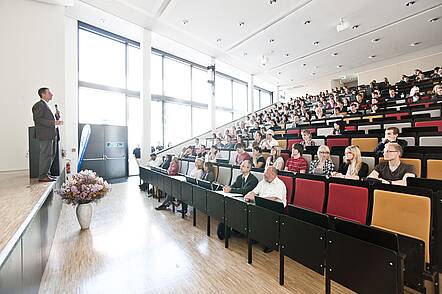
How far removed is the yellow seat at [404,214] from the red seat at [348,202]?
0.30 feet

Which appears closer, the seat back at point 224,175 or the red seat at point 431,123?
the red seat at point 431,123

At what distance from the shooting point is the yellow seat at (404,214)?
5.43 feet

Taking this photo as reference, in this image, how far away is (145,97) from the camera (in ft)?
26.3

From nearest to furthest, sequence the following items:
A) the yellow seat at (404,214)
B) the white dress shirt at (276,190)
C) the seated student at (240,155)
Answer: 1. the yellow seat at (404,214)
2. the white dress shirt at (276,190)
3. the seated student at (240,155)

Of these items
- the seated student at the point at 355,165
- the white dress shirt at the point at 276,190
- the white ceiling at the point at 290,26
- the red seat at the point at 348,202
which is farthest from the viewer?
the white ceiling at the point at 290,26

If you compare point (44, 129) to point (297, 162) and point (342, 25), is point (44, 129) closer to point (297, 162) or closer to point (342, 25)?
point (297, 162)

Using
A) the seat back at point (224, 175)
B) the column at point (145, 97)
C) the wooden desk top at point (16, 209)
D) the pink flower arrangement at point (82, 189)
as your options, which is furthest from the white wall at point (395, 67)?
the wooden desk top at point (16, 209)

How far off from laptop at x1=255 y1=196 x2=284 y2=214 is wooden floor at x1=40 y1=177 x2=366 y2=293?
25.1 inches

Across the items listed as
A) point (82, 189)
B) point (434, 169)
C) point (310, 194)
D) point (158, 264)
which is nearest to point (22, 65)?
point (82, 189)

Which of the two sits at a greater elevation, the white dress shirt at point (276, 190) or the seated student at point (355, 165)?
the seated student at point (355, 165)

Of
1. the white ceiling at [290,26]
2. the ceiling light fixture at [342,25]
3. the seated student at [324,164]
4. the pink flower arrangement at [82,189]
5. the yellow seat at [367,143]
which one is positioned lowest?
the pink flower arrangement at [82,189]

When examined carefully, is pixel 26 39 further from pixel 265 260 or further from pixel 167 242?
pixel 265 260

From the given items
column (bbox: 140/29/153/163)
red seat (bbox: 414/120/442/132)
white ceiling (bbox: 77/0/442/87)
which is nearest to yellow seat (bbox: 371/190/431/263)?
red seat (bbox: 414/120/442/132)

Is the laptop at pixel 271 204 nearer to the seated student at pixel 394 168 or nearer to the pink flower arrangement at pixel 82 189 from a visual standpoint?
Result: the seated student at pixel 394 168
